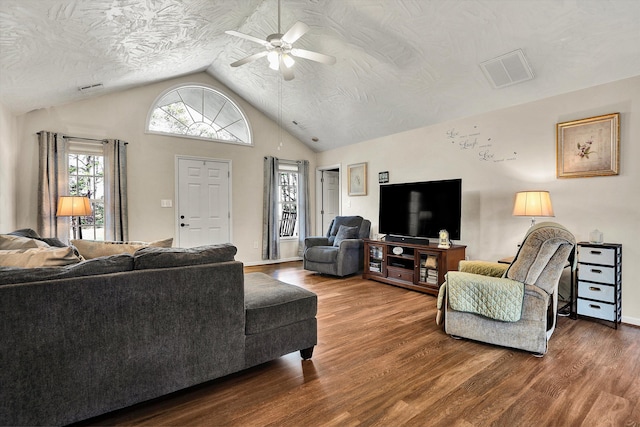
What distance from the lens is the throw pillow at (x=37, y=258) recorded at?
1630mm

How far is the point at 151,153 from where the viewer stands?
5082 millimetres

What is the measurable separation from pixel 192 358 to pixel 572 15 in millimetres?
3946

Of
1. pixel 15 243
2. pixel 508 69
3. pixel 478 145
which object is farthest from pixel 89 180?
pixel 508 69

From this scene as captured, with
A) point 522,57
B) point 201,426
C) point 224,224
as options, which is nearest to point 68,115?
point 224,224

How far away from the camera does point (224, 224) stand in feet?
19.0

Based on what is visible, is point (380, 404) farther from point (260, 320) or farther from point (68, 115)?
point (68, 115)

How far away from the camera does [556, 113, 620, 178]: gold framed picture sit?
3029 millimetres

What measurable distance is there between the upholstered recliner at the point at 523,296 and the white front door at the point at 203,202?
4452 millimetres

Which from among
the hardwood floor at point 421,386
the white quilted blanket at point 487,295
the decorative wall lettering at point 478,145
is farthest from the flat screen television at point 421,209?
the hardwood floor at point 421,386

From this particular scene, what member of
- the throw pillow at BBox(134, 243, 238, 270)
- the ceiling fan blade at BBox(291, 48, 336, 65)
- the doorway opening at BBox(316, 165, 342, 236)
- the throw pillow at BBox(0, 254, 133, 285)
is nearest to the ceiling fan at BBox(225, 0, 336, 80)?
the ceiling fan blade at BBox(291, 48, 336, 65)

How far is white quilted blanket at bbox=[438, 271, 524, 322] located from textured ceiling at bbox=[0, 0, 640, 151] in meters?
2.34

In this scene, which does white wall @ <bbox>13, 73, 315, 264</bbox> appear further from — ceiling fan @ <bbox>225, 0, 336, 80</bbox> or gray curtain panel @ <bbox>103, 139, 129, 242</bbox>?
ceiling fan @ <bbox>225, 0, 336, 80</bbox>

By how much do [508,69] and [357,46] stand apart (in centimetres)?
171

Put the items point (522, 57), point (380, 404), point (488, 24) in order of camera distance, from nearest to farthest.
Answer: point (380, 404) < point (488, 24) < point (522, 57)
